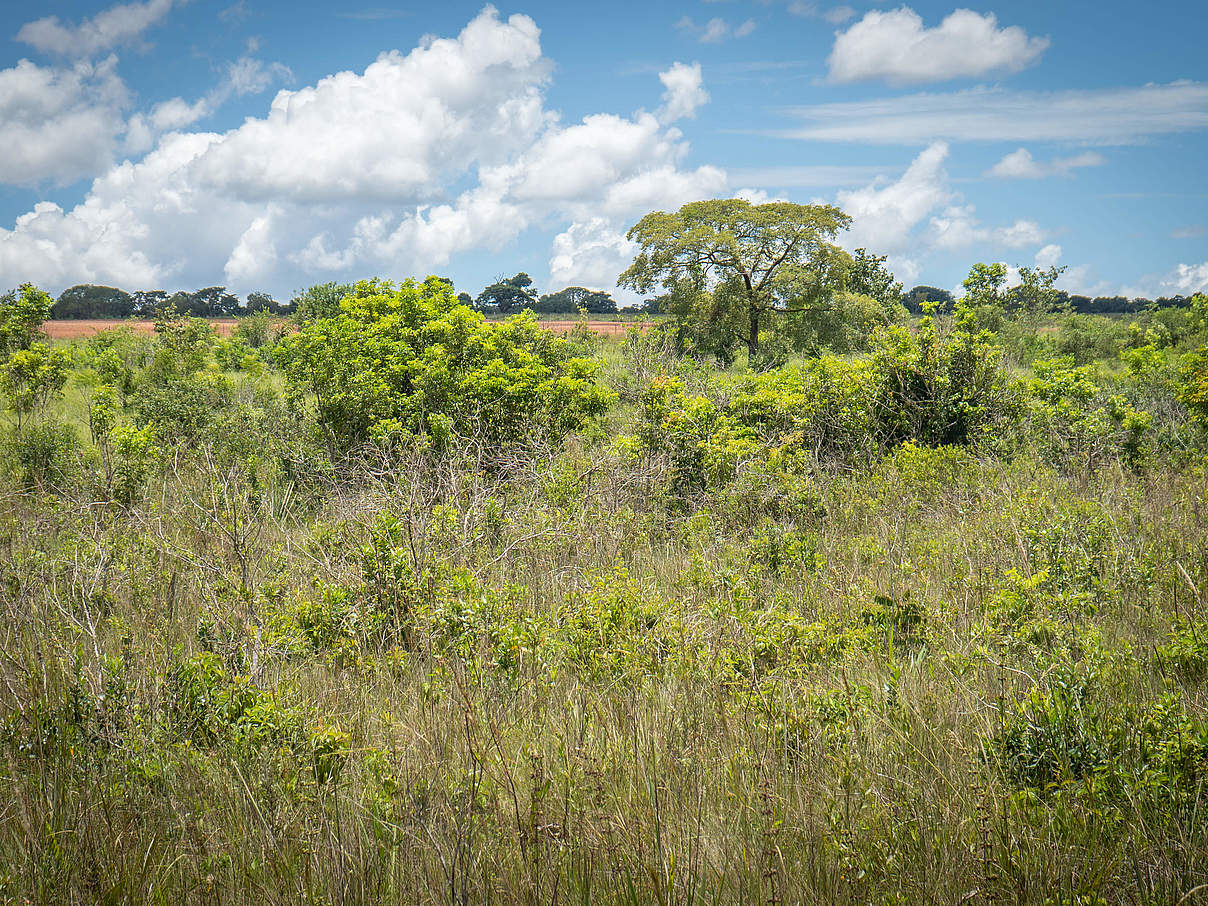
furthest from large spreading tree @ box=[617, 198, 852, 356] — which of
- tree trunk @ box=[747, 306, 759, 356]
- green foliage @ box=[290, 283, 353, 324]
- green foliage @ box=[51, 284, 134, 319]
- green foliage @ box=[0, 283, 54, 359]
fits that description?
green foliage @ box=[51, 284, 134, 319]

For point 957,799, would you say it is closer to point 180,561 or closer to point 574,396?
point 180,561

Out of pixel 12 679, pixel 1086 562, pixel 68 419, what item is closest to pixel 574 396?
pixel 1086 562

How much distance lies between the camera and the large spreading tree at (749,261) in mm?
28531

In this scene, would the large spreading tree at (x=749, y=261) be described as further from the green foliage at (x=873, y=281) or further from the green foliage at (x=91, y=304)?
the green foliage at (x=91, y=304)

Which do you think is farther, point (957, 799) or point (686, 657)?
point (686, 657)

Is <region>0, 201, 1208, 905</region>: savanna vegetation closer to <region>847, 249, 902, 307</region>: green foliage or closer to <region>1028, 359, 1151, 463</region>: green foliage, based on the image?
<region>1028, 359, 1151, 463</region>: green foliage

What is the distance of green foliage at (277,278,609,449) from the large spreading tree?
58.6 feet

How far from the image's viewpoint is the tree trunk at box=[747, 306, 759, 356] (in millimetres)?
29016

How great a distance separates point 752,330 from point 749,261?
8.94ft

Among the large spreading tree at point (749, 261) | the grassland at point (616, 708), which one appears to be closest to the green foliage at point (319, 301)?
the large spreading tree at point (749, 261)

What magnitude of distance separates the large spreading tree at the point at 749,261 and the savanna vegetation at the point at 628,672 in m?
18.6

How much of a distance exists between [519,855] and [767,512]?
6.28 metres

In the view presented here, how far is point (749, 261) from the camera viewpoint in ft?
94.3

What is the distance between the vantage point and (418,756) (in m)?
3.12
